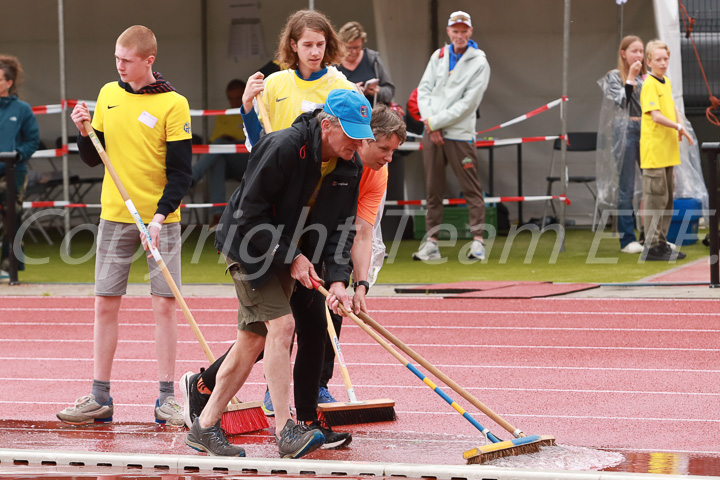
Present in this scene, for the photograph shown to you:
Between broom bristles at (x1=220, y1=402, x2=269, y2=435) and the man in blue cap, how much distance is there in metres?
0.30

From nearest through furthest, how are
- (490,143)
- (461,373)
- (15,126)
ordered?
(461,373)
(15,126)
(490,143)

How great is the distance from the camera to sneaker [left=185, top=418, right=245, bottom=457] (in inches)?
194

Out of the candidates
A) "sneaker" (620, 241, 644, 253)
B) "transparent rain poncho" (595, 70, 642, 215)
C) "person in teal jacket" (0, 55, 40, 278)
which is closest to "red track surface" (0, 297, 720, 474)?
"person in teal jacket" (0, 55, 40, 278)

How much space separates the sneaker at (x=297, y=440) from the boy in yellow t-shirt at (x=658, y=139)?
7136mm

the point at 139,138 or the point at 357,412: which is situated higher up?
the point at 139,138

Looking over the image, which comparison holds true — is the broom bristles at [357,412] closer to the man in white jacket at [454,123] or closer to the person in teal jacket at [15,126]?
the man in white jacket at [454,123]

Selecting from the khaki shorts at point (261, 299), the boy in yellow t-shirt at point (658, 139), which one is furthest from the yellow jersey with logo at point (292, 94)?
the boy in yellow t-shirt at point (658, 139)

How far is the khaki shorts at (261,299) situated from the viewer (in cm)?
484

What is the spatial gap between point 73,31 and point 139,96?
10854 millimetres

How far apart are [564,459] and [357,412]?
1263mm

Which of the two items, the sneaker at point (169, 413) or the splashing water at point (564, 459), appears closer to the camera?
the splashing water at point (564, 459)

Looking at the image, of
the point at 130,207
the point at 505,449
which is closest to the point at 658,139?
the point at 130,207

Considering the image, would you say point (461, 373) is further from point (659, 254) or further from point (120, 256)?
point (659, 254)

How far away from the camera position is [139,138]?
5.68m
